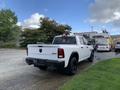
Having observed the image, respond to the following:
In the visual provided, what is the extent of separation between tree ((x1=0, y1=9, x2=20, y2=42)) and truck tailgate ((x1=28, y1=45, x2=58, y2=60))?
28.1m

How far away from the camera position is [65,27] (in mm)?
36500

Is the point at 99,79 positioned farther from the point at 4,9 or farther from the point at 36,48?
the point at 4,9

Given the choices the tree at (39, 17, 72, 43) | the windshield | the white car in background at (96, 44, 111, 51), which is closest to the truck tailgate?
the windshield

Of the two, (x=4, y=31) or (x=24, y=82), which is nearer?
(x=24, y=82)

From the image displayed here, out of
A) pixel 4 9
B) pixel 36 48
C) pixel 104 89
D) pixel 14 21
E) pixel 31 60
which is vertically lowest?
pixel 104 89

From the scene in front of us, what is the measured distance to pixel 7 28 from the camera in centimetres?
3625

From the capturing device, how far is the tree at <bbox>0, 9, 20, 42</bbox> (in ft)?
117

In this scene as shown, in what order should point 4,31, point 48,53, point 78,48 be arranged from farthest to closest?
point 4,31, point 78,48, point 48,53

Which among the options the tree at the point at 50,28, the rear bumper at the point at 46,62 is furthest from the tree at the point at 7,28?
the rear bumper at the point at 46,62

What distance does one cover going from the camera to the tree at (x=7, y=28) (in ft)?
117

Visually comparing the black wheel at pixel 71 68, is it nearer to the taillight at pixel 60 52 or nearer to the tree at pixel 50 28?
the taillight at pixel 60 52

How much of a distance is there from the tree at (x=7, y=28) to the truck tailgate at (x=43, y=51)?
28.1m

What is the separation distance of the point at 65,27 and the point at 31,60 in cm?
2834

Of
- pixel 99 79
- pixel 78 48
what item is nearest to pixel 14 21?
pixel 78 48
